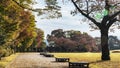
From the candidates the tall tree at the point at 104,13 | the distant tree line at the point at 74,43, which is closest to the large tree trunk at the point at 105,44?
the tall tree at the point at 104,13

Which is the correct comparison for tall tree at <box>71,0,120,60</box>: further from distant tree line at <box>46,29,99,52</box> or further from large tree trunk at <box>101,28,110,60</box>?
distant tree line at <box>46,29,99,52</box>

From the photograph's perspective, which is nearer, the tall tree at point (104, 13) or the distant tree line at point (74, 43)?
the tall tree at point (104, 13)

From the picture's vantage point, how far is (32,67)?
1283 inches

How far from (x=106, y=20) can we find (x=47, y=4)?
2091 centimetres

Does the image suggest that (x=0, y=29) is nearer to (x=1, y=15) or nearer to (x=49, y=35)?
(x=1, y=15)

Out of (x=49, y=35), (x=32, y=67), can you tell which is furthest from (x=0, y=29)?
(x=49, y=35)

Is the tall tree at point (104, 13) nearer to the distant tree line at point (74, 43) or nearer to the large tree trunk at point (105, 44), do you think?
the large tree trunk at point (105, 44)

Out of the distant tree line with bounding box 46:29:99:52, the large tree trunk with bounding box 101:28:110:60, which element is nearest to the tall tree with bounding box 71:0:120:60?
the large tree trunk with bounding box 101:28:110:60

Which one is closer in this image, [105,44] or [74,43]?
→ [105,44]

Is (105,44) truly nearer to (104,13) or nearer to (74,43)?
(104,13)

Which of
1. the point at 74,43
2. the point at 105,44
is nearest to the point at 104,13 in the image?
the point at 105,44

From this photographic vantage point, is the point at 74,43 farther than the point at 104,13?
Yes

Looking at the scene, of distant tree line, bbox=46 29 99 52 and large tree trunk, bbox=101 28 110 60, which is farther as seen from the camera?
distant tree line, bbox=46 29 99 52

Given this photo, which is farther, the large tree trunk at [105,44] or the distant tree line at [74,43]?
the distant tree line at [74,43]
